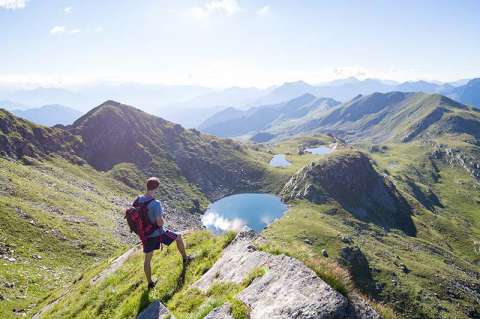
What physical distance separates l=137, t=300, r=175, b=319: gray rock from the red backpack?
3.16m

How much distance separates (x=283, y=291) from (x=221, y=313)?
238 centimetres

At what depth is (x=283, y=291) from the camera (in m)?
13.6

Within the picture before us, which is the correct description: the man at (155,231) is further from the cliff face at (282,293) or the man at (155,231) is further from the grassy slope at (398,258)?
the grassy slope at (398,258)

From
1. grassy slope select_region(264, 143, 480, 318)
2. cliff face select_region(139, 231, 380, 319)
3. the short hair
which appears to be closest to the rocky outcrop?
cliff face select_region(139, 231, 380, 319)

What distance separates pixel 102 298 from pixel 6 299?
18.7 m

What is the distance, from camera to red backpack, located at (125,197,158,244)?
695 inches

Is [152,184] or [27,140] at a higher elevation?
[152,184]

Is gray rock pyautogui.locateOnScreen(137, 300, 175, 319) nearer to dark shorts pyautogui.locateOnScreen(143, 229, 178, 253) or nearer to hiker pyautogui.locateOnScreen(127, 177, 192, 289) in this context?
hiker pyautogui.locateOnScreen(127, 177, 192, 289)

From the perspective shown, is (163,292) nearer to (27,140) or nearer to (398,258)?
(398,258)

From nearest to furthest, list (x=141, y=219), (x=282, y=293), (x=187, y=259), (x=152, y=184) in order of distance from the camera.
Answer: (x=282, y=293), (x=141, y=219), (x=152, y=184), (x=187, y=259)

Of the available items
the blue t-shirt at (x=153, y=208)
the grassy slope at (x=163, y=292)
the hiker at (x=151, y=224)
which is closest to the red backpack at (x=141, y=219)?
the hiker at (x=151, y=224)

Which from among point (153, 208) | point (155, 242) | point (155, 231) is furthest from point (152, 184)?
point (155, 242)

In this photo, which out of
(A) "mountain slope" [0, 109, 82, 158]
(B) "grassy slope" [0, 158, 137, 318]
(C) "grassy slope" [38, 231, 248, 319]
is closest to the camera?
(C) "grassy slope" [38, 231, 248, 319]

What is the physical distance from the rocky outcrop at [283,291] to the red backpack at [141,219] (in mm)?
3397
